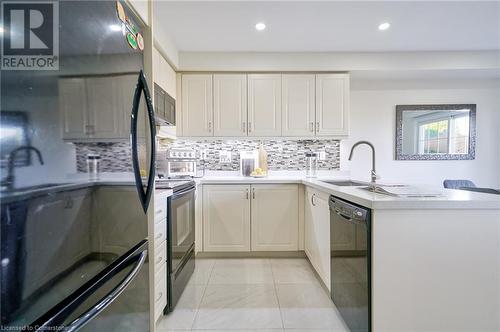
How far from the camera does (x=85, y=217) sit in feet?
2.40

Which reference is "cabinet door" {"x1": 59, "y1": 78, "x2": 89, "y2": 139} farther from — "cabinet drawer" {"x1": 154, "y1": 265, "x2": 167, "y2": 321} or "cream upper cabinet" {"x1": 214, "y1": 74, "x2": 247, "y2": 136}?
"cream upper cabinet" {"x1": 214, "y1": 74, "x2": 247, "y2": 136}

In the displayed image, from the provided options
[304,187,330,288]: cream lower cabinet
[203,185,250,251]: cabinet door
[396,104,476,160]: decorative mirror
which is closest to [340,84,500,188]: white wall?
[396,104,476,160]: decorative mirror

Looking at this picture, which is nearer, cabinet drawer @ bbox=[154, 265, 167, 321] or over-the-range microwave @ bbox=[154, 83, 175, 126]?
cabinet drawer @ bbox=[154, 265, 167, 321]

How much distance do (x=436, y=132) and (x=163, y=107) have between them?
3.84m

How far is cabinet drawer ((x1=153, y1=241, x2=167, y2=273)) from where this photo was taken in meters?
1.45

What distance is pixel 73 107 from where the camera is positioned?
26.8 inches

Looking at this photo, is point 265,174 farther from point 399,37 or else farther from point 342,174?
point 399,37

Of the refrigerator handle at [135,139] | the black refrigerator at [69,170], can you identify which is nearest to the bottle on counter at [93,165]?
the black refrigerator at [69,170]

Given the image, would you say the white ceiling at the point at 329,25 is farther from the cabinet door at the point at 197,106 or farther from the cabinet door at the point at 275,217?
the cabinet door at the point at 275,217

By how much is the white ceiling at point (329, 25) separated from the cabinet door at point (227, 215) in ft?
5.73

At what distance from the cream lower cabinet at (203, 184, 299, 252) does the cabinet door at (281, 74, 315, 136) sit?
33.0 inches

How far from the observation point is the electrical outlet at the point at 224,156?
332 centimetres

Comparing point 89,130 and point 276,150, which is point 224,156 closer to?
point 276,150

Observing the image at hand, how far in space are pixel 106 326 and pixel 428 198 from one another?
5.08ft
